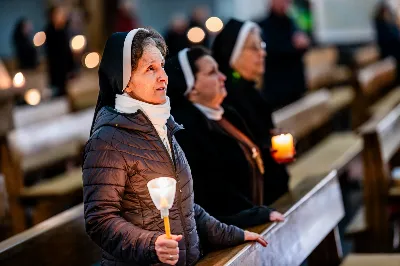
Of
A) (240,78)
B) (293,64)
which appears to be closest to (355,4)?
(293,64)

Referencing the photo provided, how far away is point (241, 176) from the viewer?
468 cm

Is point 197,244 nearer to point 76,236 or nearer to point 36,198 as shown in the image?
point 76,236

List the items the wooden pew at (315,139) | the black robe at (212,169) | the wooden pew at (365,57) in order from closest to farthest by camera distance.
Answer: the black robe at (212,169)
the wooden pew at (315,139)
the wooden pew at (365,57)

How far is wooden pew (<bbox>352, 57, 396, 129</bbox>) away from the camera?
486 inches

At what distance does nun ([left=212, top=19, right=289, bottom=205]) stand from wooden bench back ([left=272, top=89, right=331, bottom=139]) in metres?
2.32

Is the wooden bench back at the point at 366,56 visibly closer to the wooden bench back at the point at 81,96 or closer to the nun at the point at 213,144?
the wooden bench back at the point at 81,96

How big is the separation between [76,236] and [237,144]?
34.8 inches

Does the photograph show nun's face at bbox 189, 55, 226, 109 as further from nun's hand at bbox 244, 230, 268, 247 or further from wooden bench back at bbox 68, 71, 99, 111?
wooden bench back at bbox 68, 71, 99, 111

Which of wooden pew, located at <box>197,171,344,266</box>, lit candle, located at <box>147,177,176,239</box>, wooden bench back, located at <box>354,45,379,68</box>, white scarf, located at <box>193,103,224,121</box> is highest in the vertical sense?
lit candle, located at <box>147,177,176,239</box>

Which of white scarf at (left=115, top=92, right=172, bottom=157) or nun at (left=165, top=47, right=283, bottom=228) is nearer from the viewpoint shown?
white scarf at (left=115, top=92, right=172, bottom=157)

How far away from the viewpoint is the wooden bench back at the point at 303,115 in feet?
27.4

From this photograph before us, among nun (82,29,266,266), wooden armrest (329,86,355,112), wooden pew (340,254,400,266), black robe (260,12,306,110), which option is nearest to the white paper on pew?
black robe (260,12,306,110)

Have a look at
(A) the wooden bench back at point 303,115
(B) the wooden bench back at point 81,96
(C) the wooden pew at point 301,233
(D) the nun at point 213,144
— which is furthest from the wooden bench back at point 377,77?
(D) the nun at point 213,144

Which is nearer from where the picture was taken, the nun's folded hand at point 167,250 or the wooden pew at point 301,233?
the nun's folded hand at point 167,250
